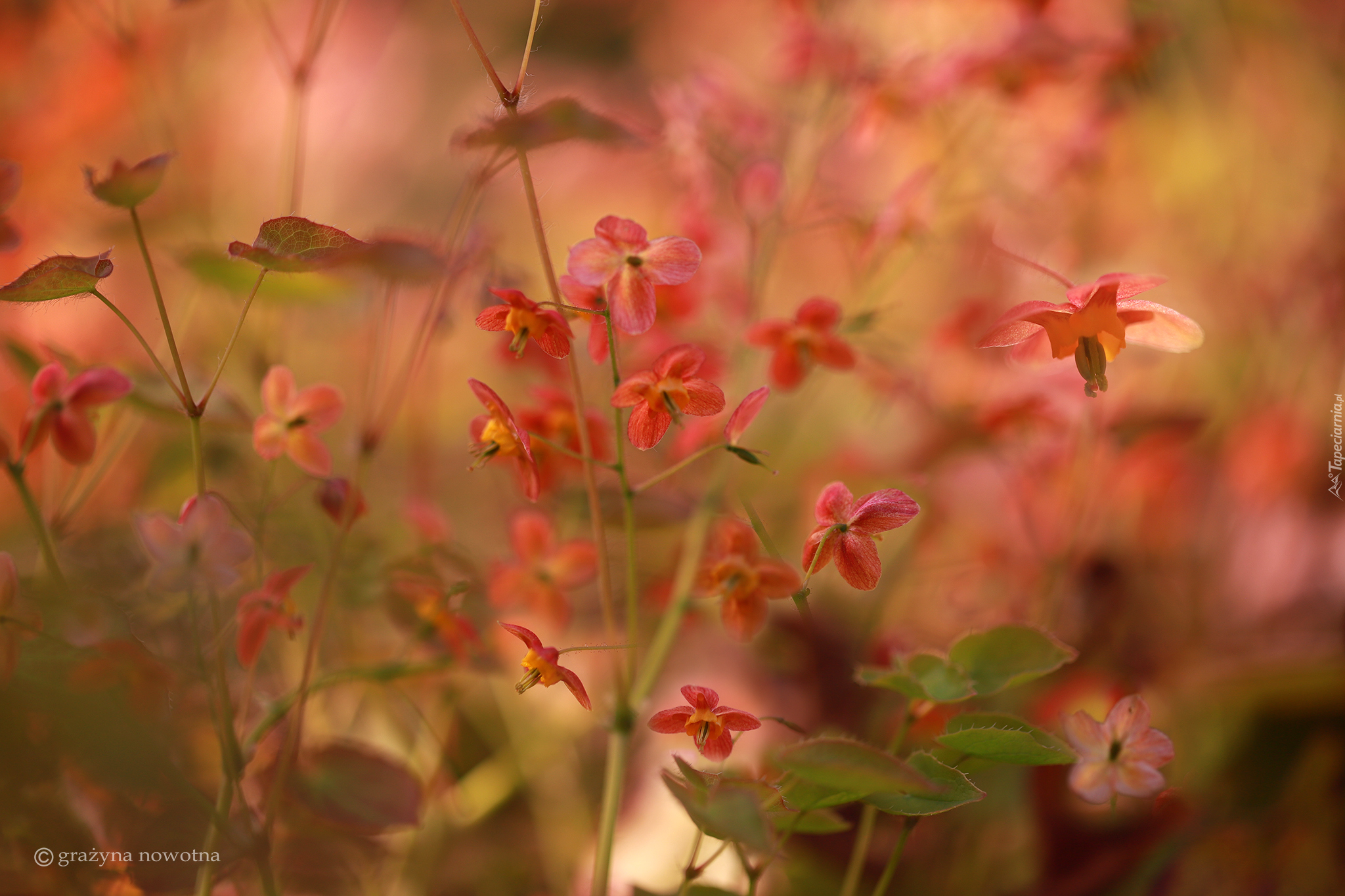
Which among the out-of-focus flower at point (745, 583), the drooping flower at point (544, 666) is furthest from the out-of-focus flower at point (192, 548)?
the out-of-focus flower at point (745, 583)

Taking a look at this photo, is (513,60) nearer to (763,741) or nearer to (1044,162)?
(1044,162)

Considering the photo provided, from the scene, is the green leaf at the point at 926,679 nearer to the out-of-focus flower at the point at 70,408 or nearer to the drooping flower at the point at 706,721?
the drooping flower at the point at 706,721

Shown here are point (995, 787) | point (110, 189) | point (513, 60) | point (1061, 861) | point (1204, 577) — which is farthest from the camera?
point (513, 60)

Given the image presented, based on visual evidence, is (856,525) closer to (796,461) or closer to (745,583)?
(745,583)

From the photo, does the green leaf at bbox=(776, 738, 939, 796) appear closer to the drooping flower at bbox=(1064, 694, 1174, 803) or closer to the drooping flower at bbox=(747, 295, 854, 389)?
the drooping flower at bbox=(1064, 694, 1174, 803)

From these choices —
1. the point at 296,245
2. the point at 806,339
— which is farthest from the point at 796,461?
the point at 296,245

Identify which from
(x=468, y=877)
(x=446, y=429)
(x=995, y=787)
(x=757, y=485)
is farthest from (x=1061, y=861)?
(x=446, y=429)
